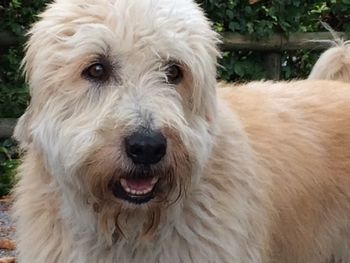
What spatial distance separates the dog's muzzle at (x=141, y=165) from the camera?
3.84 meters

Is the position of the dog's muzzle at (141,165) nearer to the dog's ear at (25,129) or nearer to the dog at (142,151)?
the dog at (142,151)

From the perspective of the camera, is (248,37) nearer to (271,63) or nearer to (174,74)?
(271,63)

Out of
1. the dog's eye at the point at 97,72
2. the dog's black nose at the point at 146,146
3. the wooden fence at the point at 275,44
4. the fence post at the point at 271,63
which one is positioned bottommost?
the fence post at the point at 271,63

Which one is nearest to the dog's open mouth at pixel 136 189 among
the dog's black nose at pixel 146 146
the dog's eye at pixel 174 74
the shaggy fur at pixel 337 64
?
the dog's black nose at pixel 146 146

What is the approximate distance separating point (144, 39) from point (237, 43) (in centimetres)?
495

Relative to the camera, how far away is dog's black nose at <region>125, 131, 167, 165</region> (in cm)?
383

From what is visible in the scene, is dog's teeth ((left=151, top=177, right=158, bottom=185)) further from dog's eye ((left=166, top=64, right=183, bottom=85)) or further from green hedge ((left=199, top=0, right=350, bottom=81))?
green hedge ((left=199, top=0, right=350, bottom=81))

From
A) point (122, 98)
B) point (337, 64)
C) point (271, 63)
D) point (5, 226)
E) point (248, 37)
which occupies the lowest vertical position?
point (5, 226)

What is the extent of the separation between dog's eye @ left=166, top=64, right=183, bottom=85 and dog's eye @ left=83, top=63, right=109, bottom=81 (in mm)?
255

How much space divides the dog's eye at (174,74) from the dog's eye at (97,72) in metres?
0.25

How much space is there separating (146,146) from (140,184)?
24cm

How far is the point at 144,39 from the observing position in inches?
159

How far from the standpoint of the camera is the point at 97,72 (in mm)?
4082

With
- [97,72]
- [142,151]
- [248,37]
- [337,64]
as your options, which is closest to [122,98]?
[97,72]
